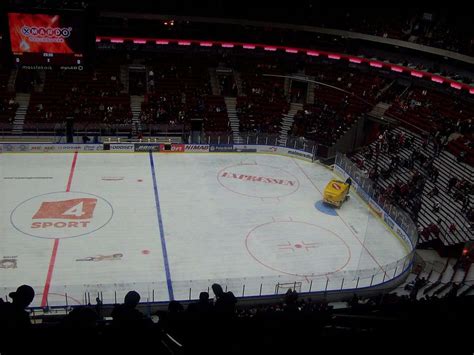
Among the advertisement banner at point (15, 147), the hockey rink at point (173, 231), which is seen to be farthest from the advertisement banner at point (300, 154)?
the advertisement banner at point (15, 147)

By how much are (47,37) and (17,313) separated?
76.3 feet

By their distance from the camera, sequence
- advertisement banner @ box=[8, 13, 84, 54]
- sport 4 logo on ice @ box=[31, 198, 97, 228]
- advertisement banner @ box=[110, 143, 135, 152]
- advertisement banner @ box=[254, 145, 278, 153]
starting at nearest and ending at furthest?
sport 4 logo on ice @ box=[31, 198, 97, 228] < advertisement banner @ box=[8, 13, 84, 54] < advertisement banner @ box=[110, 143, 135, 152] < advertisement banner @ box=[254, 145, 278, 153]

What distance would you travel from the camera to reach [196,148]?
109 ft

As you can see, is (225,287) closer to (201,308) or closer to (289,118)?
(201,308)

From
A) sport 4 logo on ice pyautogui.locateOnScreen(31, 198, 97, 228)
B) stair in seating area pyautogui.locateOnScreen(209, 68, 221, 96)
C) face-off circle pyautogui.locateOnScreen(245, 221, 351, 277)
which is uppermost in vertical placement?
stair in seating area pyautogui.locateOnScreen(209, 68, 221, 96)

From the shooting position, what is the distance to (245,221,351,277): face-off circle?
20.2m

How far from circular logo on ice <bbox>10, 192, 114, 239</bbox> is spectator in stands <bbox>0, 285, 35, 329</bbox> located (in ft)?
52.1

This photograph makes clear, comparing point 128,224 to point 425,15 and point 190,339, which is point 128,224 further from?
point 425,15

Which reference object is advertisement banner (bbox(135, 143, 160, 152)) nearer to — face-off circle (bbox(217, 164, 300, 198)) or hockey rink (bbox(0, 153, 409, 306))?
hockey rink (bbox(0, 153, 409, 306))

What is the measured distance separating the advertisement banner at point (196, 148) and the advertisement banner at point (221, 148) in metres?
0.32

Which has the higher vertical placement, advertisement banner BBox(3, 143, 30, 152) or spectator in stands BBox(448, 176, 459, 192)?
spectator in stands BBox(448, 176, 459, 192)

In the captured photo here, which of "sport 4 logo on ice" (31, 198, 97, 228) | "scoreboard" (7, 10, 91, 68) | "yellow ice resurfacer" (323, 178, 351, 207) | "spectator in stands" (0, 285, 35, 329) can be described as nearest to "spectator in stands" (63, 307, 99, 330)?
"spectator in stands" (0, 285, 35, 329)

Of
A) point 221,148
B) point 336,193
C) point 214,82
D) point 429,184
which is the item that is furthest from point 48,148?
point 429,184

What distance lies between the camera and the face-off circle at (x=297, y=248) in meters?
20.2
